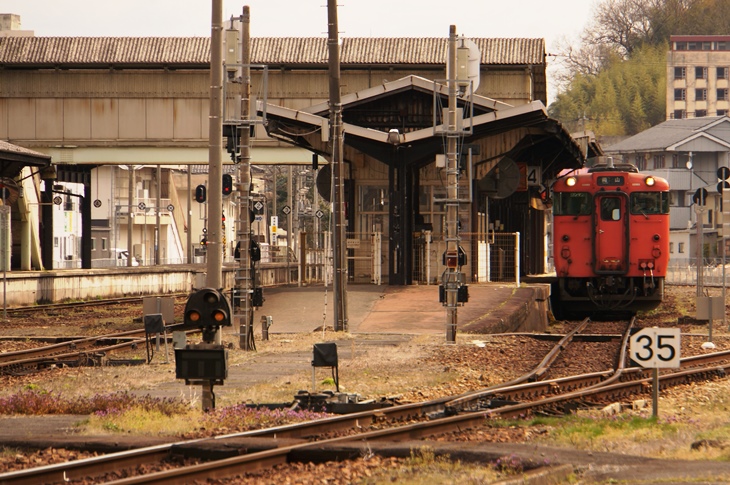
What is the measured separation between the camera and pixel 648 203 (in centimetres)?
2806

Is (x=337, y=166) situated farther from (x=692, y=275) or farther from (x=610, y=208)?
(x=692, y=275)

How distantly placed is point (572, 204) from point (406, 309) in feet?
15.0

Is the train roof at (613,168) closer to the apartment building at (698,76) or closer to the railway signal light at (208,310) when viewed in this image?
the railway signal light at (208,310)

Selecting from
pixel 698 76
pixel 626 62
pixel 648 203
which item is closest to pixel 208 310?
pixel 648 203

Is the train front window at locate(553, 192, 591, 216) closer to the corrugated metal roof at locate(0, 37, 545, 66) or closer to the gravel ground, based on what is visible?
the gravel ground

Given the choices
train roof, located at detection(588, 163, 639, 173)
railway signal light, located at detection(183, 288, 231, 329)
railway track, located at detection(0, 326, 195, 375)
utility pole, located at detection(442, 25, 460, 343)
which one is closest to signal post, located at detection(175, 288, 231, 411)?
railway signal light, located at detection(183, 288, 231, 329)

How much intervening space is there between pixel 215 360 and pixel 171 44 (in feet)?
107

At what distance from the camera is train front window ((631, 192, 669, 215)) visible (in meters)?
28.0

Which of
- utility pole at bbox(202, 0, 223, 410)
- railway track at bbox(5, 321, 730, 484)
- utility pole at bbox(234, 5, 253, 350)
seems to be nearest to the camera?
railway track at bbox(5, 321, 730, 484)

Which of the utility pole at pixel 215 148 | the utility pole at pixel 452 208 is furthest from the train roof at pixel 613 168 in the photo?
the utility pole at pixel 215 148

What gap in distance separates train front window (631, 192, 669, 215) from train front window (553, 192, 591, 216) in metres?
1.04

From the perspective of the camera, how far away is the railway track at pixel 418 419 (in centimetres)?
950

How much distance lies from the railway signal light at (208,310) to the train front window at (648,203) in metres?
16.9

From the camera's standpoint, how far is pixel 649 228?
28094 millimetres
